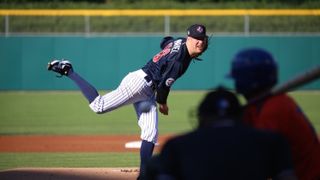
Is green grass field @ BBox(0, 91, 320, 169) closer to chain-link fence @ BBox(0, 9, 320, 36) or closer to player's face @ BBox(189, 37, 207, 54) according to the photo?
player's face @ BBox(189, 37, 207, 54)

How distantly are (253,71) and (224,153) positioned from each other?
0.65 meters

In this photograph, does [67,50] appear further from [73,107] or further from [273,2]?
[273,2]

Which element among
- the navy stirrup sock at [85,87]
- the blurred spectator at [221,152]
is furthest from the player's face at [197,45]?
the blurred spectator at [221,152]

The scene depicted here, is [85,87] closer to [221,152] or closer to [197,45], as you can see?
[197,45]

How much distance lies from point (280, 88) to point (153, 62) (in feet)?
14.2

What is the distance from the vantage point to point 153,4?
98.6 feet

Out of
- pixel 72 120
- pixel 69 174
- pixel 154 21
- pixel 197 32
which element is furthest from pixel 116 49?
pixel 197 32

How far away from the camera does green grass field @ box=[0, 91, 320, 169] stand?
1055 cm

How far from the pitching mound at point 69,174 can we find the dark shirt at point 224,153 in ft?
16.7

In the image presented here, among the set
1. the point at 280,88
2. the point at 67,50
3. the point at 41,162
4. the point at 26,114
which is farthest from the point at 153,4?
the point at 280,88

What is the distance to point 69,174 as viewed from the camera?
27.8 feet

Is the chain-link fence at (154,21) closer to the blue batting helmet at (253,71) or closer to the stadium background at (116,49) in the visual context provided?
the stadium background at (116,49)

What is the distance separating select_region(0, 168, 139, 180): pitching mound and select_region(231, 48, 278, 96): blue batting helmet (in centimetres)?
470

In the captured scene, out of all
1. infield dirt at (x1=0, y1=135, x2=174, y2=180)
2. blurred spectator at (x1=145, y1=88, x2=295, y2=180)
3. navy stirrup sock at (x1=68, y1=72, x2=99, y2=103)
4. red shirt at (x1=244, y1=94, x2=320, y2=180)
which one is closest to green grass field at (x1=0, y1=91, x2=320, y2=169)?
infield dirt at (x1=0, y1=135, x2=174, y2=180)
